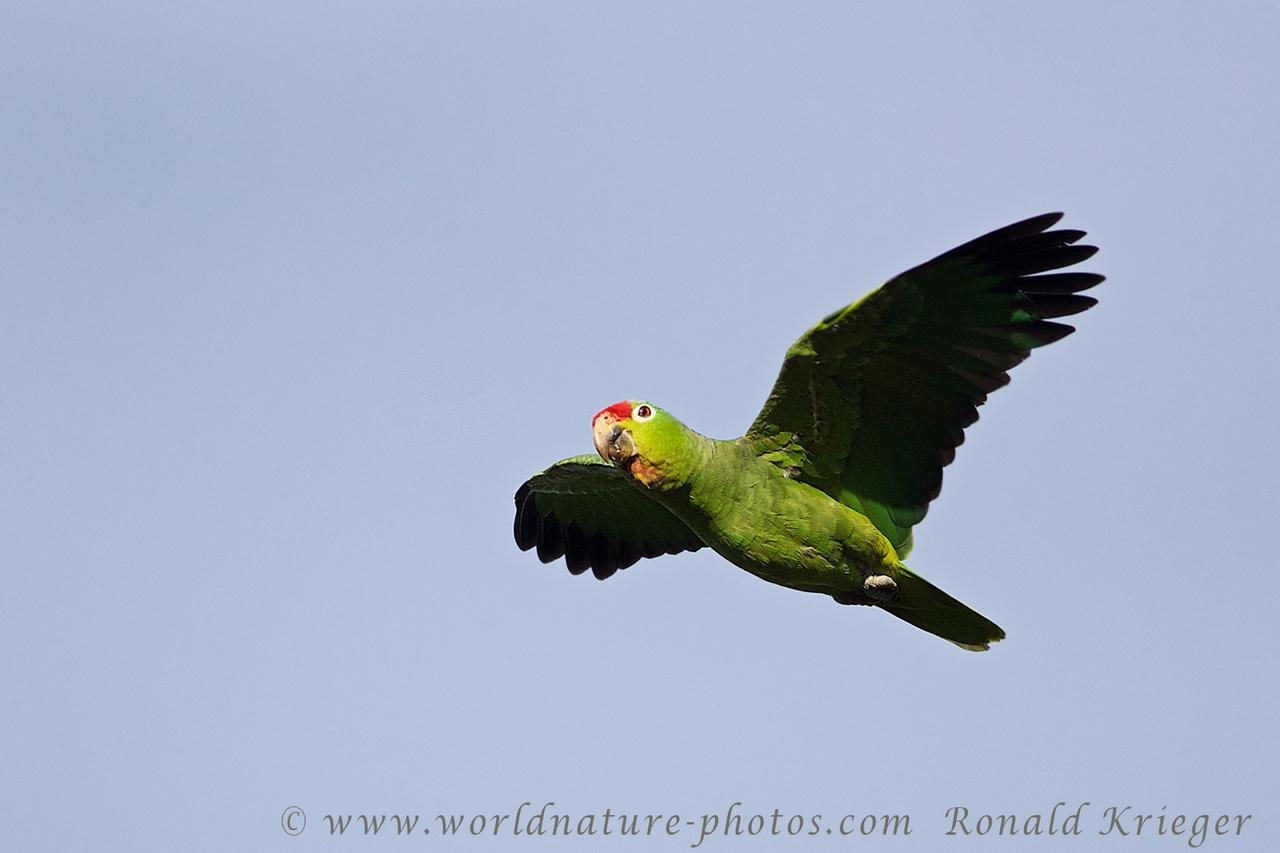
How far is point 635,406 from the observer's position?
36.4 feet

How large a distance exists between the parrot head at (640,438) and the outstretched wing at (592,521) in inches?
59.4

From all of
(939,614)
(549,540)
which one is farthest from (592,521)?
(939,614)

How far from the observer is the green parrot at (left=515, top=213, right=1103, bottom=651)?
10.8 m

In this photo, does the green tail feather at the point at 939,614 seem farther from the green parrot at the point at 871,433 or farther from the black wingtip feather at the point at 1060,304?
the black wingtip feather at the point at 1060,304

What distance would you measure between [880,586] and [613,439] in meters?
2.04

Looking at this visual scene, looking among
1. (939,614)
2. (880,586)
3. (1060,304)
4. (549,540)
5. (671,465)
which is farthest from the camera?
(549,540)

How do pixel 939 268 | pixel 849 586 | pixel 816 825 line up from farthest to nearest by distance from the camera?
pixel 816 825 → pixel 849 586 → pixel 939 268

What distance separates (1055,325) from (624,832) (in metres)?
4.93

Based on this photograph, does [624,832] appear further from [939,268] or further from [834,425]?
[939,268]

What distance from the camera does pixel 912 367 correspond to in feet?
36.4

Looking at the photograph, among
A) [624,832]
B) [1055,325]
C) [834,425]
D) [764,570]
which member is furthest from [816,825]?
[1055,325]

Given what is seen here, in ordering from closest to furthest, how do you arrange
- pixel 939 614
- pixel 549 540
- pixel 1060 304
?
pixel 1060 304, pixel 939 614, pixel 549 540

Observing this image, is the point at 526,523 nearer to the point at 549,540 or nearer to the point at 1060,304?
the point at 549,540

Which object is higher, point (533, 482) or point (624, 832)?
point (533, 482)
